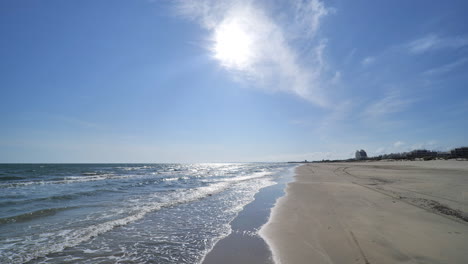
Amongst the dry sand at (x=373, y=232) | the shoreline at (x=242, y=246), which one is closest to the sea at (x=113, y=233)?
the shoreline at (x=242, y=246)

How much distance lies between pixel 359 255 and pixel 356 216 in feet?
11.3

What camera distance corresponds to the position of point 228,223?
7.80 m

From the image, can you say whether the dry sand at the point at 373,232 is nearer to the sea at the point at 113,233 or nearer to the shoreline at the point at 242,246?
the shoreline at the point at 242,246

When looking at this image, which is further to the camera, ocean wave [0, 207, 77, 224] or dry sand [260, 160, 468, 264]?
ocean wave [0, 207, 77, 224]

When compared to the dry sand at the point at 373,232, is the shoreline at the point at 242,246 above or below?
below

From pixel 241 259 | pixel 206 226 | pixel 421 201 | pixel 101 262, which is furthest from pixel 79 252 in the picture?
pixel 421 201

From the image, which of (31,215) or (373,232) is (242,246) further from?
(31,215)

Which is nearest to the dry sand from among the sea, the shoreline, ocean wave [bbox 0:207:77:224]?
the shoreline

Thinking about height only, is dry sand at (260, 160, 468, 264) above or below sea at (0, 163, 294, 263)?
above

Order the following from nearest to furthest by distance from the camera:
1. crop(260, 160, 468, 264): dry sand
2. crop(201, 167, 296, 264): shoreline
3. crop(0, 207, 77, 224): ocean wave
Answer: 1. crop(260, 160, 468, 264): dry sand
2. crop(201, 167, 296, 264): shoreline
3. crop(0, 207, 77, 224): ocean wave

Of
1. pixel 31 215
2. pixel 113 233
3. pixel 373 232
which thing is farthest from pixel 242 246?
pixel 31 215

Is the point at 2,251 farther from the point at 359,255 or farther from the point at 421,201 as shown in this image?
the point at 421,201

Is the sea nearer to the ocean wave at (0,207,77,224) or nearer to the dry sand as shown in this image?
the ocean wave at (0,207,77,224)

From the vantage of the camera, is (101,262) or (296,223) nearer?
(101,262)
